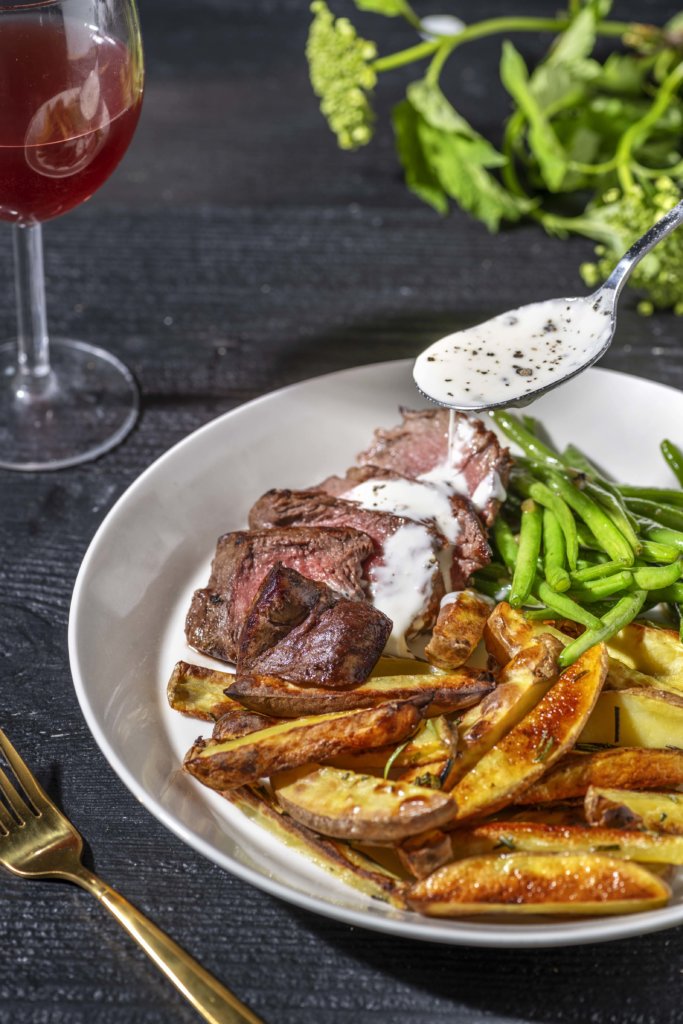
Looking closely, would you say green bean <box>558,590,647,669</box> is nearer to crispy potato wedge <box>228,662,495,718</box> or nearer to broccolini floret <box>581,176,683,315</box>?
crispy potato wedge <box>228,662,495,718</box>

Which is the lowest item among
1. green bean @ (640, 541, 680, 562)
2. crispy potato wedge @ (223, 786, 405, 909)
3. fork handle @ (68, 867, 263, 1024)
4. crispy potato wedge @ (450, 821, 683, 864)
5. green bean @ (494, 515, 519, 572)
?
fork handle @ (68, 867, 263, 1024)

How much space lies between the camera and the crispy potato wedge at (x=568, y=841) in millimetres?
2449

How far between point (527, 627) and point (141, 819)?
1.12 m

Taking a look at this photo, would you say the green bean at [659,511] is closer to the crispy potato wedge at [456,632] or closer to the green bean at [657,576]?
the green bean at [657,576]

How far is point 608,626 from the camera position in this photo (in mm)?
2992

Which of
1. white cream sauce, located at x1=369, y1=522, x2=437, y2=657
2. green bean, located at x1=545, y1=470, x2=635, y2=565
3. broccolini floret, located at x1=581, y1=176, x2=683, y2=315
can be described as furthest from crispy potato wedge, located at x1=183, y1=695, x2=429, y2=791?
broccolini floret, located at x1=581, y1=176, x2=683, y2=315

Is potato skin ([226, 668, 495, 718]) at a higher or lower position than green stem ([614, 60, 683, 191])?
lower

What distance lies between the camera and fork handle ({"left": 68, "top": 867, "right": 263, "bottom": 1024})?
97.4 inches

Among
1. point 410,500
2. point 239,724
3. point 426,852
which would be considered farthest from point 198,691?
point 410,500

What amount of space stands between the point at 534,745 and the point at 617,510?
0.99m

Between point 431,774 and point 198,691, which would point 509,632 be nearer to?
point 431,774

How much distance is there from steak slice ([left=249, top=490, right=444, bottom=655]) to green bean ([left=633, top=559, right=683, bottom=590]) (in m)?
0.55

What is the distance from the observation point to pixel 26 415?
4.22 meters

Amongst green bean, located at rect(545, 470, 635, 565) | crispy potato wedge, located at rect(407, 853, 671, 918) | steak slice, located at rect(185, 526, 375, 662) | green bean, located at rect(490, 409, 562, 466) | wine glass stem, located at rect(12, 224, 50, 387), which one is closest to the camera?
crispy potato wedge, located at rect(407, 853, 671, 918)
